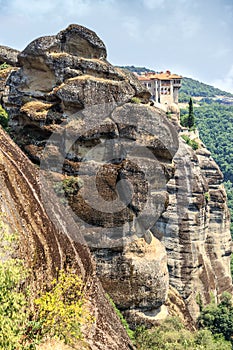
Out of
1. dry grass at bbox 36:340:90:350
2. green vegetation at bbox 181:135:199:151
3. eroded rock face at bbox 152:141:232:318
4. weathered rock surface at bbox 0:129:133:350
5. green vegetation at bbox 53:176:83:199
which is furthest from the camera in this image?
green vegetation at bbox 181:135:199:151

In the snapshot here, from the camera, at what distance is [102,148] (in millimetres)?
23031

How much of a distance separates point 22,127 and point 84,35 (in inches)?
279

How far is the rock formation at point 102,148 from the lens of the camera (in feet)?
74.1

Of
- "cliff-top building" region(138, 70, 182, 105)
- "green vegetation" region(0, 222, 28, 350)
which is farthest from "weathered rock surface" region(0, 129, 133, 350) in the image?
"cliff-top building" region(138, 70, 182, 105)

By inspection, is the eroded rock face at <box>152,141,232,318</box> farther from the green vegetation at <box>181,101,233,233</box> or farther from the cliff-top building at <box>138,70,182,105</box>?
the green vegetation at <box>181,101,233,233</box>

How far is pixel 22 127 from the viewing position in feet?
80.0

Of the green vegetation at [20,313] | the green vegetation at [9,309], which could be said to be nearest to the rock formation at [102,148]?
the green vegetation at [20,313]

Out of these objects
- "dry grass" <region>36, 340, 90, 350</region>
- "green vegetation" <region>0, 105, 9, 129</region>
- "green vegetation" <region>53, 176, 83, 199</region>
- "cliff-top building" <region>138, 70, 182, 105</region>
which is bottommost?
"dry grass" <region>36, 340, 90, 350</region>

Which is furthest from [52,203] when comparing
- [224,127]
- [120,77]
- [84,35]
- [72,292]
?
[224,127]

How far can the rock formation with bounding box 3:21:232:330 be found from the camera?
22.6m

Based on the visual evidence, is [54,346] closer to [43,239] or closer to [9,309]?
[43,239]

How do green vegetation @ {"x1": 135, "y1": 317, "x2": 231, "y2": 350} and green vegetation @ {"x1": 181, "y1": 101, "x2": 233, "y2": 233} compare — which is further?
green vegetation @ {"x1": 181, "y1": 101, "x2": 233, "y2": 233}

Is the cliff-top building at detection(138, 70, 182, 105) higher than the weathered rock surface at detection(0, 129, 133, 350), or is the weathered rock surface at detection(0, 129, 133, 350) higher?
the cliff-top building at detection(138, 70, 182, 105)

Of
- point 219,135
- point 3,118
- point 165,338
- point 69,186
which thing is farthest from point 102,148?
point 219,135
